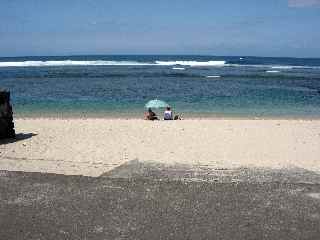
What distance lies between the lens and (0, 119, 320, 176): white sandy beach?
6.53m

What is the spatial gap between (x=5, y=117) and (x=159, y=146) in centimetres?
349

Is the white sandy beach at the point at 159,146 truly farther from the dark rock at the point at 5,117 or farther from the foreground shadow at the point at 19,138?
the dark rock at the point at 5,117

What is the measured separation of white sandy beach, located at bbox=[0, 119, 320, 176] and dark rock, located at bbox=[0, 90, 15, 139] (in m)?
0.42

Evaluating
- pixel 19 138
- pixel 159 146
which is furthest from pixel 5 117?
pixel 159 146

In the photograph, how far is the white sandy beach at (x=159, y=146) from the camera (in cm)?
653

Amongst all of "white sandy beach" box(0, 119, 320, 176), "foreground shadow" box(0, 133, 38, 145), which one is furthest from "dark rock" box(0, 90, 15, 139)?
"white sandy beach" box(0, 119, 320, 176)

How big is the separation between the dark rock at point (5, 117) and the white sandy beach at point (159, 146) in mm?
418

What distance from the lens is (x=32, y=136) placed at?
33.8 ft

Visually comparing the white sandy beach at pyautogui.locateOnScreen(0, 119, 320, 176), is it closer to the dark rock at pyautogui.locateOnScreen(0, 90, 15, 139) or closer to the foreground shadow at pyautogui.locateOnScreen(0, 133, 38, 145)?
the foreground shadow at pyautogui.locateOnScreen(0, 133, 38, 145)

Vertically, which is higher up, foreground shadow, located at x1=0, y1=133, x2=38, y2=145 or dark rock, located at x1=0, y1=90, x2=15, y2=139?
dark rock, located at x1=0, y1=90, x2=15, y2=139

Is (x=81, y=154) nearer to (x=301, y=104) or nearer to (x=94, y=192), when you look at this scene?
(x=94, y=192)

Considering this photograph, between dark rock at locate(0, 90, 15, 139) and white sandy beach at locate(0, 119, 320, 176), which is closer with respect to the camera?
white sandy beach at locate(0, 119, 320, 176)

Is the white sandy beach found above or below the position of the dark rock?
below

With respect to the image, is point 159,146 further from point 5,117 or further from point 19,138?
point 5,117
